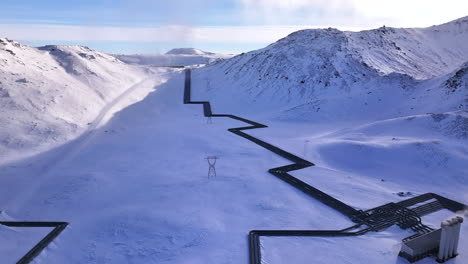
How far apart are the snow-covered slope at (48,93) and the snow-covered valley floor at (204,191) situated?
7.80ft

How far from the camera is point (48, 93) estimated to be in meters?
34.5

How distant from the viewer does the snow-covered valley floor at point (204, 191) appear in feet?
44.1

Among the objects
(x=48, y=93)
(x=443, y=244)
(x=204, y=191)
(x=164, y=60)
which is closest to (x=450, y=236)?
(x=443, y=244)

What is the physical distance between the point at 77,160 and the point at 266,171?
12.4m

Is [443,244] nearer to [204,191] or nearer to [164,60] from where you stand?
[204,191]

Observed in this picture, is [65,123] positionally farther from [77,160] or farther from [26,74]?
[26,74]

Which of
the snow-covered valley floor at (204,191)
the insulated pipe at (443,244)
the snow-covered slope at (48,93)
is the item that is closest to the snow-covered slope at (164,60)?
the snow-covered slope at (48,93)

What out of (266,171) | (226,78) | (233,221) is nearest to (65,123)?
(266,171)

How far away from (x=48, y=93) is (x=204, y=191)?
79.3 ft

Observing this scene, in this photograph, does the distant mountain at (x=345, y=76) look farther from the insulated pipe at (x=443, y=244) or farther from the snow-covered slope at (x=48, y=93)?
the insulated pipe at (x=443, y=244)

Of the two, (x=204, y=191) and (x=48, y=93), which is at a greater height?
(x=48, y=93)

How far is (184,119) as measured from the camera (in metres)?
36.0

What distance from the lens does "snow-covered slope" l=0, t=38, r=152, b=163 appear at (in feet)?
86.5

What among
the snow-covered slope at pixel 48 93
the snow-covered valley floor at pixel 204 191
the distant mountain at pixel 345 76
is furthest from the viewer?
the distant mountain at pixel 345 76
